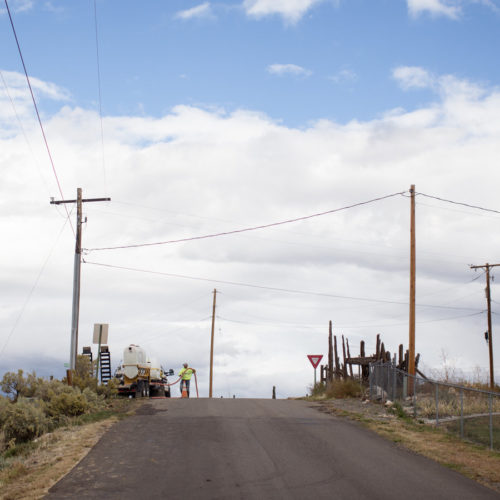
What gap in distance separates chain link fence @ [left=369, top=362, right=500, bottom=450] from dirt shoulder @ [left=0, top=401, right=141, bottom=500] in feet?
31.5

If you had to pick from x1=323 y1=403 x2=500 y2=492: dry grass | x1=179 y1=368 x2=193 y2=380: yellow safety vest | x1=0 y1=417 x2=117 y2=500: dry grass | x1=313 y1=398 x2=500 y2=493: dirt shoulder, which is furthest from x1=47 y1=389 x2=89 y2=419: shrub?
x1=179 y1=368 x2=193 y2=380: yellow safety vest

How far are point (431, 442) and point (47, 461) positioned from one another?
29.4 ft

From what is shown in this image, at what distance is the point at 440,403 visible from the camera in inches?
865

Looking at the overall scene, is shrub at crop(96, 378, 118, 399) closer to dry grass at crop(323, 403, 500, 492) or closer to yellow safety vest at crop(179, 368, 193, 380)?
yellow safety vest at crop(179, 368, 193, 380)

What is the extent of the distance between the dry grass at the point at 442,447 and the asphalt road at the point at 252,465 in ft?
1.26

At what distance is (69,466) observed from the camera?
1200cm

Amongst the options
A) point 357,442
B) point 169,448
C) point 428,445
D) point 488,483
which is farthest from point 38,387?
point 488,483

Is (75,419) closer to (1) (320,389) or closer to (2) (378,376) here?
(2) (378,376)

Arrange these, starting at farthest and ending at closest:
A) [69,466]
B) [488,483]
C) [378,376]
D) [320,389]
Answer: [320,389] → [378,376] → [69,466] → [488,483]

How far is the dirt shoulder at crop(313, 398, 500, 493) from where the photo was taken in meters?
12.3

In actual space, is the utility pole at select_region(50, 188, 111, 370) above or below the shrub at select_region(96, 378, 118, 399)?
above

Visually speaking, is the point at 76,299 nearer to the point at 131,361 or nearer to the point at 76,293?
the point at 76,293

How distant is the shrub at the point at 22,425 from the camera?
17.3 meters

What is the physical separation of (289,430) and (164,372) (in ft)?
59.5
